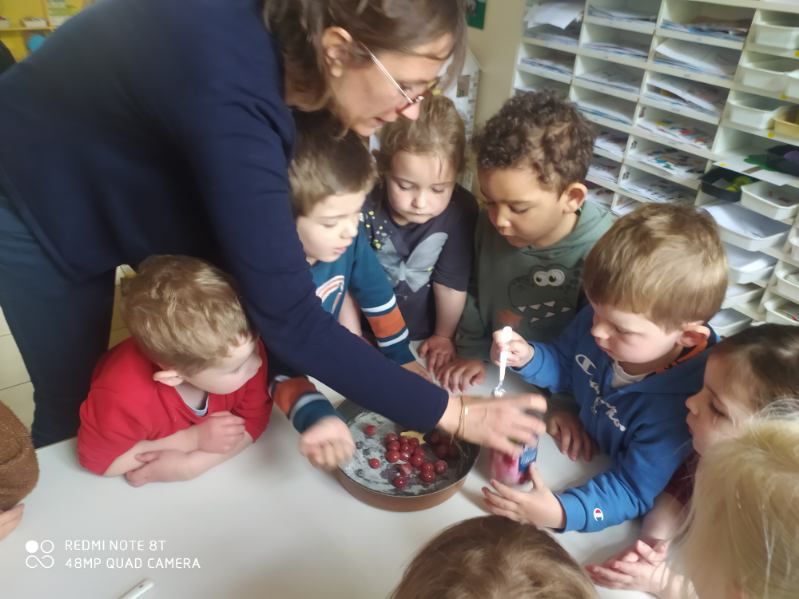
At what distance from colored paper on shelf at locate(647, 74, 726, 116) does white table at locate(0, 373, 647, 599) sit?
4.74ft

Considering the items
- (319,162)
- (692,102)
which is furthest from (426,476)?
(692,102)

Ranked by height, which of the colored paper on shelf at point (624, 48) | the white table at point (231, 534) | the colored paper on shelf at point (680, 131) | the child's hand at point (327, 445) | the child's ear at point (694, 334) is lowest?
the white table at point (231, 534)

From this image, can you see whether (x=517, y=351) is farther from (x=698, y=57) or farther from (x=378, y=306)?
(x=698, y=57)

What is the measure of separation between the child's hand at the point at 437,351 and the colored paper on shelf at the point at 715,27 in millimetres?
1277

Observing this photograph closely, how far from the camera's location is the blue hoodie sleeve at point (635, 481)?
0.85 meters

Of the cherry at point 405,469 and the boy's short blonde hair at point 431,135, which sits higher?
the boy's short blonde hair at point 431,135

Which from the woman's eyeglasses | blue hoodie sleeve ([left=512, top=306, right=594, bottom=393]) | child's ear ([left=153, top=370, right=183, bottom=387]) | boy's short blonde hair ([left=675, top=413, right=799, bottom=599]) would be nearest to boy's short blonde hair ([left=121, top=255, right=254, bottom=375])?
child's ear ([left=153, top=370, right=183, bottom=387])

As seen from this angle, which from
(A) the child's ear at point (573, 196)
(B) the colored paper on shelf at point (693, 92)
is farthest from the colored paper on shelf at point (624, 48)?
(A) the child's ear at point (573, 196)

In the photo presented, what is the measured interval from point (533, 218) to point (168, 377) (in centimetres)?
70

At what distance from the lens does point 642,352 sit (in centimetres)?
91

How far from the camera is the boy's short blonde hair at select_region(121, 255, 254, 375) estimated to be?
2.84 feet

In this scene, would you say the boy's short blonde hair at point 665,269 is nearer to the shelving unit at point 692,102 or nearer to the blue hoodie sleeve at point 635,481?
the blue hoodie sleeve at point 635,481

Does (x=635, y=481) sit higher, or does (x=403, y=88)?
(x=403, y=88)

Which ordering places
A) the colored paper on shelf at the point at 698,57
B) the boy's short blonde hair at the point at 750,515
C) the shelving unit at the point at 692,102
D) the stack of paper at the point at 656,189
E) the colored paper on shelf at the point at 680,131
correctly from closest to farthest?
the boy's short blonde hair at the point at 750,515 < the shelving unit at the point at 692,102 < the colored paper on shelf at the point at 698,57 < the colored paper on shelf at the point at 680,131 < the stack of paper at the point at 656,189
